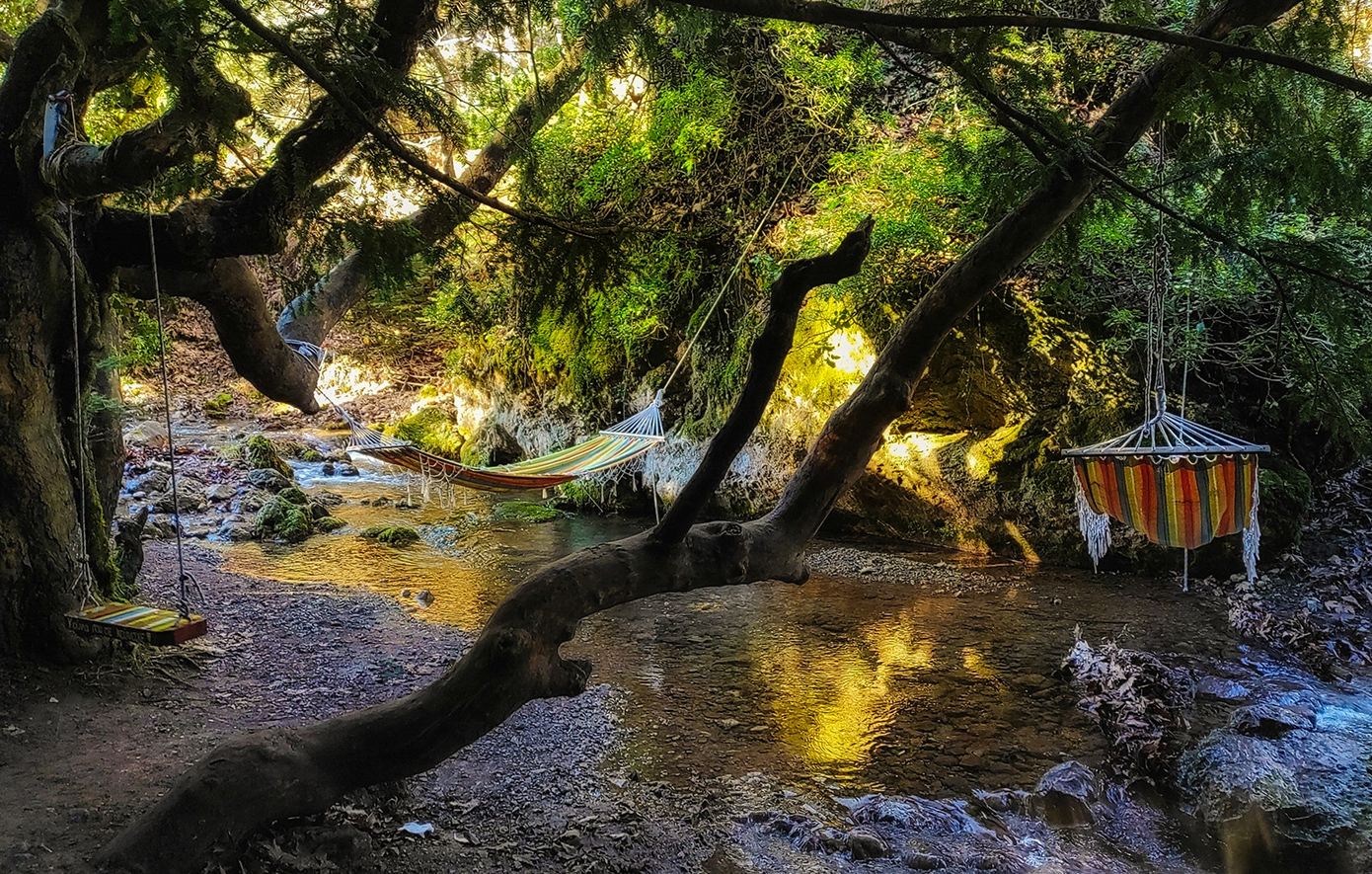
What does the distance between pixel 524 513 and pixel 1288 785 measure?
18.2 ft

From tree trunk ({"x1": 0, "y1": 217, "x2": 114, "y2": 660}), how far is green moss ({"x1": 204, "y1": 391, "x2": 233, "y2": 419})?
30.6ft

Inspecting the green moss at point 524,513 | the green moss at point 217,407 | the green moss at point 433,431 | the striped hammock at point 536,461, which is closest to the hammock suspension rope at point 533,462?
the striped hammock at point 536,461

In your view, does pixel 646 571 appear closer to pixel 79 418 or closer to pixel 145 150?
pixel 145 150

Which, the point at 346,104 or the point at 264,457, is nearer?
the point at 346,104

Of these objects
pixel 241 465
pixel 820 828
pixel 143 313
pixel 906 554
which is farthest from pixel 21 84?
pixel 241 465

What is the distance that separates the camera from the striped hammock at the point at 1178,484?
239 cm

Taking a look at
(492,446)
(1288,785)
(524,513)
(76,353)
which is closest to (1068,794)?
(1288,785)

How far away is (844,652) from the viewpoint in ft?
11.9

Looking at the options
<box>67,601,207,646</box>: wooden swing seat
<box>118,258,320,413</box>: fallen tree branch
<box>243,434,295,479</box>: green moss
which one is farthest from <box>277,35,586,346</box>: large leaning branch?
<box>243,434,295,479</box>: green moss

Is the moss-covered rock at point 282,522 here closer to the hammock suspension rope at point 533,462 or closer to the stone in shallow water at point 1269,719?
the hammock suspension rope at point 533,462

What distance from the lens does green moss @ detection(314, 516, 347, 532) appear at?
6.14m

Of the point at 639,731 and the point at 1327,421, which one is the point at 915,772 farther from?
the point at 1327,421

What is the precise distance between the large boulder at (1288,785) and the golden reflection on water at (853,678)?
897 millimetres

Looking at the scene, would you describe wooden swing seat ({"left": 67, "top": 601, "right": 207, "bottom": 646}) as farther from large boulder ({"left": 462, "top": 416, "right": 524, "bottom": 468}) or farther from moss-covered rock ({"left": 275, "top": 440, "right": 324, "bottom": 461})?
moss-covered rock ({"left": 275, "top": 440, "right": 324, "bottom": 461})
